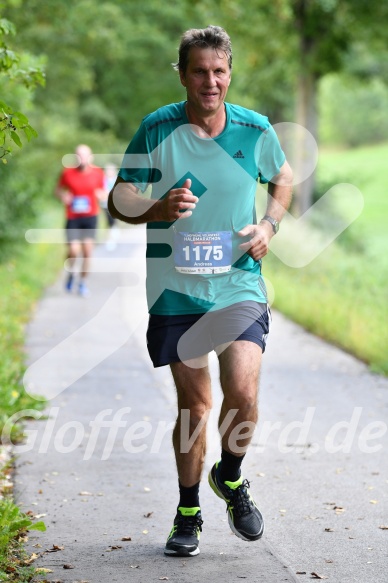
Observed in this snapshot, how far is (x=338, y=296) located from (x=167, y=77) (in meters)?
38.8

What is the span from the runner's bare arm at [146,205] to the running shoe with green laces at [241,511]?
50.1 inches

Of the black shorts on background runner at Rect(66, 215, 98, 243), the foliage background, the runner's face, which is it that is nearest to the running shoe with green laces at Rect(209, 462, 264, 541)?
the runner's face

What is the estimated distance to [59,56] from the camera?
30.4 meters

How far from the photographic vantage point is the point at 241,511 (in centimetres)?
523

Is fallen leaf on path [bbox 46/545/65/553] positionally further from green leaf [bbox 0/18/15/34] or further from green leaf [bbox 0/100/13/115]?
Result: green leaf [bbox 0/18/15/34]

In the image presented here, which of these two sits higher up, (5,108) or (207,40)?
(207,40)

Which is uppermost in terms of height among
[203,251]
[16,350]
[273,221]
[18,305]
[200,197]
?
[200,197]

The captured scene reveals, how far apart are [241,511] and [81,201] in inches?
469

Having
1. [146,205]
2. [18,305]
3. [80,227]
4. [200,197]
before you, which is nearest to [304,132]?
[80,227]

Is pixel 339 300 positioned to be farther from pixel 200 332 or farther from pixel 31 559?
pixel 31 559

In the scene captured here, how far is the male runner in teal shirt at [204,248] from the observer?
502 cm

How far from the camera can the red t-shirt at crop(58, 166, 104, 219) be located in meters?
16.7

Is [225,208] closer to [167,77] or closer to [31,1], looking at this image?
[31,1]

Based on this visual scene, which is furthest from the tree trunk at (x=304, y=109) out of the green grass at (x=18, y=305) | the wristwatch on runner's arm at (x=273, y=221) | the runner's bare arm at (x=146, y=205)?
the runner's bare arm at (x=146, y=205)
